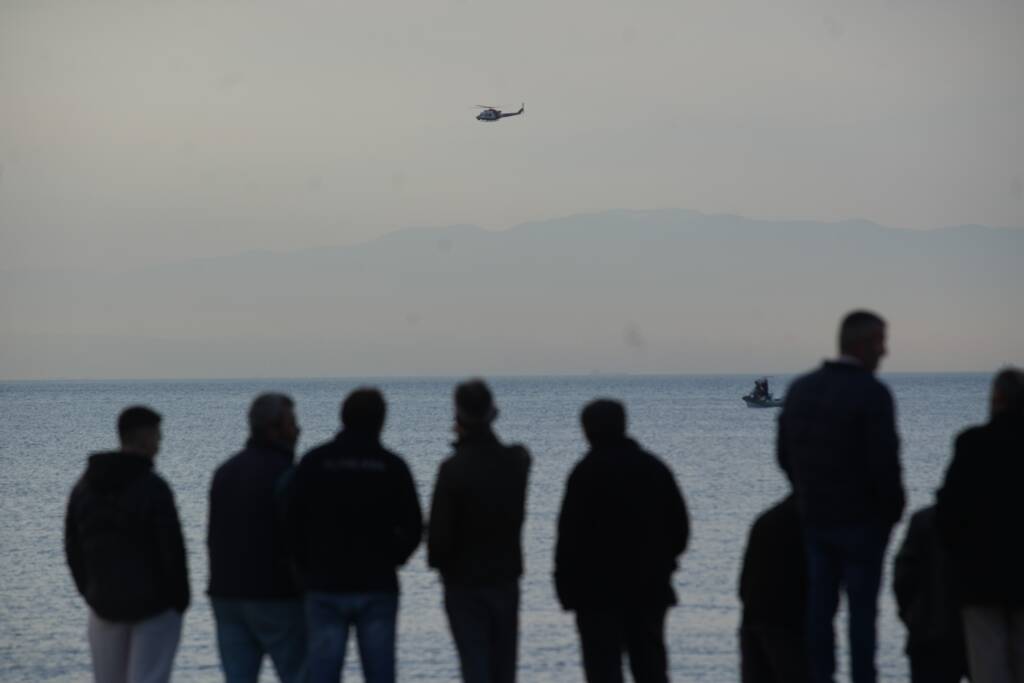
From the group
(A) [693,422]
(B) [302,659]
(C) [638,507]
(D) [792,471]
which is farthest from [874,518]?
(A) [693,422]

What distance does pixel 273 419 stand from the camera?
646 centimetres

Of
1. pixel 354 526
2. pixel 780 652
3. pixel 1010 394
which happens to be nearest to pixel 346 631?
pixel 354 526

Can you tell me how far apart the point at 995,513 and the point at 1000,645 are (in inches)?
23.6

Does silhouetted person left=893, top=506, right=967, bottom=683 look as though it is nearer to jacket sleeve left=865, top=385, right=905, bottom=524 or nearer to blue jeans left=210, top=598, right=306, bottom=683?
jacket sleeve left=865, top=385, right=905, bottom=524

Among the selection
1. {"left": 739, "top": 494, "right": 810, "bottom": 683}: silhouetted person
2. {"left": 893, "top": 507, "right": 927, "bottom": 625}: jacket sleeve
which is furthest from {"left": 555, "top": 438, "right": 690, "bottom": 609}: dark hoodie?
{"left": 893, "top": 507, "right": 927, "bottom": 625}: jacket sleeve

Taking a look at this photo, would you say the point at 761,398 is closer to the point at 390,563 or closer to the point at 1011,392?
the point at 1011,392

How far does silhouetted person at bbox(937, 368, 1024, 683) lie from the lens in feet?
19.7

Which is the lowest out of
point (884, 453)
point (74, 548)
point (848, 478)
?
point (74, 548)

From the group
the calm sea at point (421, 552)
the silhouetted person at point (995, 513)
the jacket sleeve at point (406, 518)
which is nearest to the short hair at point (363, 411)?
the jacket sleeve at point (406, 518)

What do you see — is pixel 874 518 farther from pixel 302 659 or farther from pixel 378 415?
pixel 302 659

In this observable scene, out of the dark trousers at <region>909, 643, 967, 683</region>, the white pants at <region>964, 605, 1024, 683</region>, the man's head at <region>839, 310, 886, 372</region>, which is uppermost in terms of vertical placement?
the man's head at <region>839, 310, 886, 372</region>

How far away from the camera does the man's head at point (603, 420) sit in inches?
256

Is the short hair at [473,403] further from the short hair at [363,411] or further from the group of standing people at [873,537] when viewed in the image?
the group of standing people at [873,537]

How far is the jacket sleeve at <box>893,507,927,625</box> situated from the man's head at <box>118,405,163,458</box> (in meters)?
3.48
